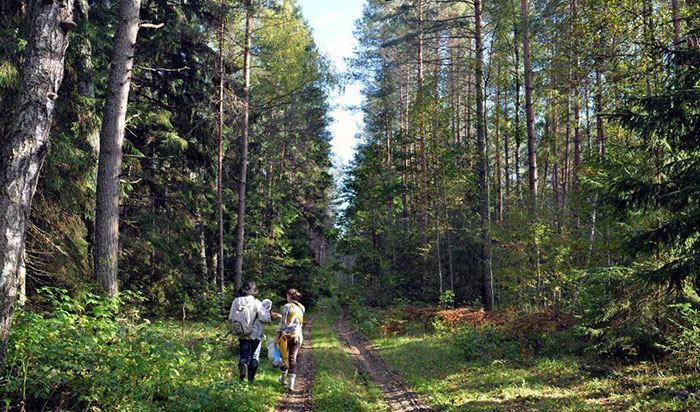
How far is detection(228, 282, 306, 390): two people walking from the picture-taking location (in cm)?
767

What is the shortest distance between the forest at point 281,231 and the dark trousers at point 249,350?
52 centimetres

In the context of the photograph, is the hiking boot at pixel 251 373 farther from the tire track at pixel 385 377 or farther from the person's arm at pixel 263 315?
the tire track at pixel 385 377

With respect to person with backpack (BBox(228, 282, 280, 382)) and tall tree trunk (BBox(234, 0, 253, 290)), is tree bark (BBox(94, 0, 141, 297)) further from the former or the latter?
tall tree trunk (BBox(234, 0, 253, 290))

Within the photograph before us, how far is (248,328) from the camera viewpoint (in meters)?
7.68

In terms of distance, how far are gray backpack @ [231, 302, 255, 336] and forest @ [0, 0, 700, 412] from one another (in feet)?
2.60

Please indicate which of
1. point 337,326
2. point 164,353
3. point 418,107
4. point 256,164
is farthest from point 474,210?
point 164,353

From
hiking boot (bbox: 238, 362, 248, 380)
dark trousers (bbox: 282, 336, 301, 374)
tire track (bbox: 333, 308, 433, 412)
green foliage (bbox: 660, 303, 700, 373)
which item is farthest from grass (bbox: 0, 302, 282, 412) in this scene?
green foliage (bbox: 660, 303, 700, 373)

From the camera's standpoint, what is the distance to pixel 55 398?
449 cm

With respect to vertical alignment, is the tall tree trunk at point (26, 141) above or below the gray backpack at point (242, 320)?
above

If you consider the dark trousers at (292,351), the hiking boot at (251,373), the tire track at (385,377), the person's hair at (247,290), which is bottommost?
the tire track at (385,377)

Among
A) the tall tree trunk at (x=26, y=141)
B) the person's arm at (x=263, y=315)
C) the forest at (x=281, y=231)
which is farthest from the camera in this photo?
the person's arm at (x=263, y=315)

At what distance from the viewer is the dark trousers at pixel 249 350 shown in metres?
7.70

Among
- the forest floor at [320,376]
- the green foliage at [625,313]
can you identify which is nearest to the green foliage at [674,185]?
the green foliage at [625,313]

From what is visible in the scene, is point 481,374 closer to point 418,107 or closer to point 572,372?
point 572,372
